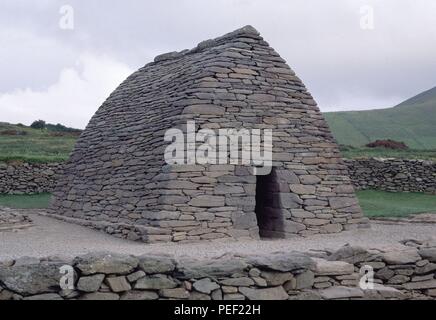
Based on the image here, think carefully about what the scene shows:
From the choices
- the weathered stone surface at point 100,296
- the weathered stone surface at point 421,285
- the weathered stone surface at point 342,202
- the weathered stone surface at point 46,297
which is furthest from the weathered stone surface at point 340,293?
the weathered stone surface at point 342,202

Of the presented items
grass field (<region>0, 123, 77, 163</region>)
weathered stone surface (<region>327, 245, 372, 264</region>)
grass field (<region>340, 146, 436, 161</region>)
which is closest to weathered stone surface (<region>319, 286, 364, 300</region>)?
weathered stone surface (<region>327, 245, 372, 264</region>)

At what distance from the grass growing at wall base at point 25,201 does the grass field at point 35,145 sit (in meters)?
1.98

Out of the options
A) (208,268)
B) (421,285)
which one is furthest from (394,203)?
(208,268)

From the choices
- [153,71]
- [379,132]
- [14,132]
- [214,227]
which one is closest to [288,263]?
[214,227]

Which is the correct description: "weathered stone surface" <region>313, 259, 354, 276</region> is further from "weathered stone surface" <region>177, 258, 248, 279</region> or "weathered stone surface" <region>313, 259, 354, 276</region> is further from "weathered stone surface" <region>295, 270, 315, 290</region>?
"weathered stone surface" <region>177, 258, 248, 279</region>

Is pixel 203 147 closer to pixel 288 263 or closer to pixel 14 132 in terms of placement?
pixel 288 263

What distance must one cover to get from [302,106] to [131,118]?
4600mm

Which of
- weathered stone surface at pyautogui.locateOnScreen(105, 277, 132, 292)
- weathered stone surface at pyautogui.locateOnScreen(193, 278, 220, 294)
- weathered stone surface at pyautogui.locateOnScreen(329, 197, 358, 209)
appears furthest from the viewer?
weathered stone surface at pyautogui.locateOnScreen(329, 197, 358, 209)

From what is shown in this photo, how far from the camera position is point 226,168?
12.1 metres

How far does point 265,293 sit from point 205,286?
78 cm

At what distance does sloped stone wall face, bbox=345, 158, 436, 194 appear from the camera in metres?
23.5

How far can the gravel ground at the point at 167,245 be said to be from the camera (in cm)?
1015

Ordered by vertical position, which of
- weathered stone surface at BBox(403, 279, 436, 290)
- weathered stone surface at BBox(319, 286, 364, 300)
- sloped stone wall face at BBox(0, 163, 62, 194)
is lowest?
weathered stone surface at BBox(403, 279, 436, 290)

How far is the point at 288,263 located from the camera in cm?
714
